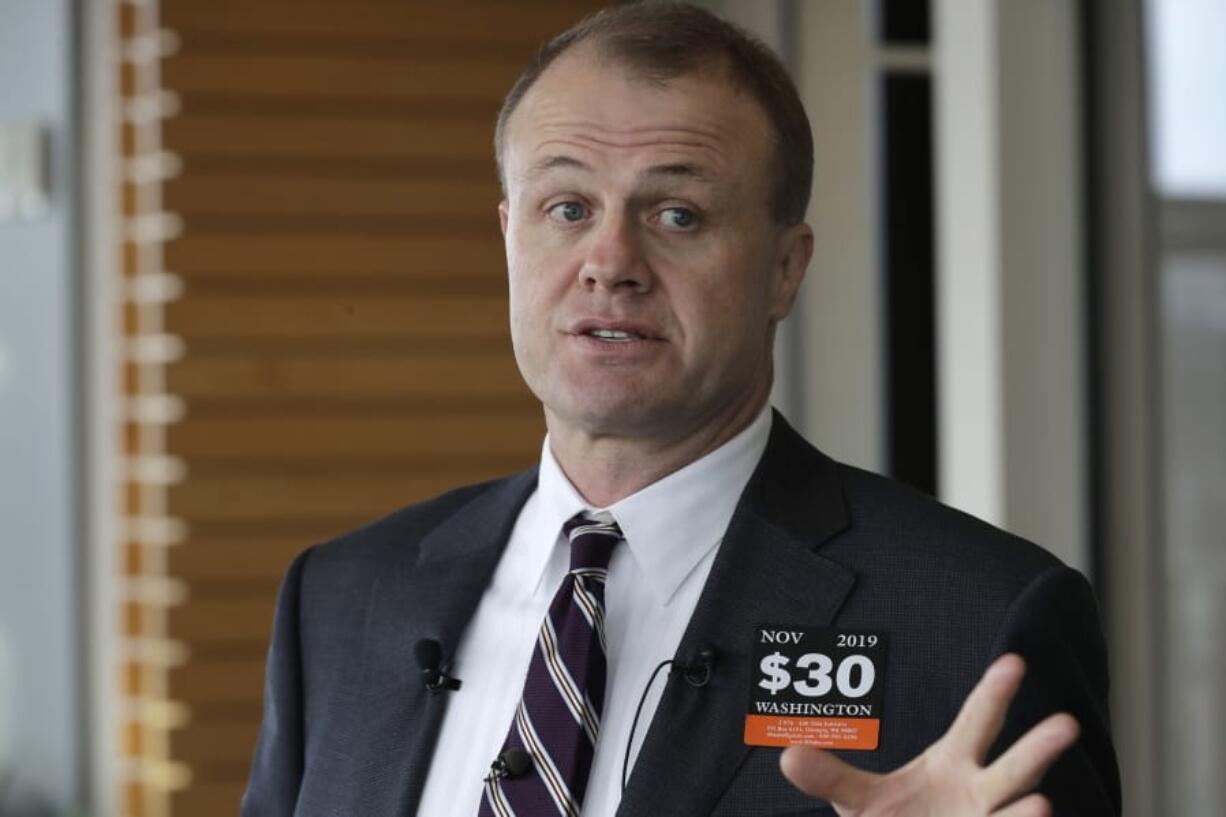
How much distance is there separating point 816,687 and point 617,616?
240 mm

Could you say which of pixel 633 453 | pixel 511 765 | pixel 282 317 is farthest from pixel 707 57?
pixel 282 317

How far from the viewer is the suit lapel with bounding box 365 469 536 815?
2072 millimetres

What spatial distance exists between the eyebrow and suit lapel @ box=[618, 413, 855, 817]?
33 cm

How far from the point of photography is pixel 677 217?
6.53 ft

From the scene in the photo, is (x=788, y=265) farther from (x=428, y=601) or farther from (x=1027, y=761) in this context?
(x=1027, y=761)

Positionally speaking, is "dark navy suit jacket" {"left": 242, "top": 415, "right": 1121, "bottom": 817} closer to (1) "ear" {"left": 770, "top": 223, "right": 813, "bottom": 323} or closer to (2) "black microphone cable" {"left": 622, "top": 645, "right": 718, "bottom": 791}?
(2) "black microphone cable" {"left": 622, "top": 645, "right": 718, "bottom": 791}

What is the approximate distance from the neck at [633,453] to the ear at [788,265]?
0.11 meters

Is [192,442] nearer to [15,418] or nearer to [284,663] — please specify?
[15,418]

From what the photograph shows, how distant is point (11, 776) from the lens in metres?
5.81

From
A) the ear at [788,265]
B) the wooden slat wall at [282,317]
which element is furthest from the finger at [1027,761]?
the wooden slat wall at [282,317]

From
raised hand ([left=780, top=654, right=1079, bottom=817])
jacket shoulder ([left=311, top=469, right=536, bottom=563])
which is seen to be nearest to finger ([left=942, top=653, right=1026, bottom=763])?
raised hand ([left=780, top=654, right=1079, bottom=817])

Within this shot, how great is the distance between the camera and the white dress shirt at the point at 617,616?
1976mm

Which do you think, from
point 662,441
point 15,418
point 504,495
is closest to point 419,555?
point 504,495

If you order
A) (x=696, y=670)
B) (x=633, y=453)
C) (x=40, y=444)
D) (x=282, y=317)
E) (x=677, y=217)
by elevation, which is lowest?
(x=696, y=670)
